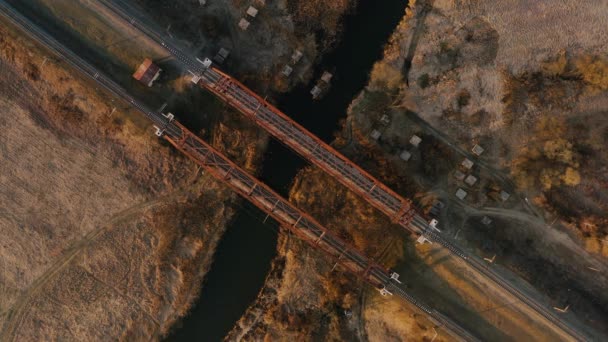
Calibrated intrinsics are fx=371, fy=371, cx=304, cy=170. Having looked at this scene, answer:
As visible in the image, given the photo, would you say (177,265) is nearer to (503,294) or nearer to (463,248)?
(463,248)

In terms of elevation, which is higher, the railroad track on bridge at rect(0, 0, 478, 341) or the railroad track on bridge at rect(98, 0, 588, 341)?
the railroad track on bridge at rect(98, 0, 588, 341)

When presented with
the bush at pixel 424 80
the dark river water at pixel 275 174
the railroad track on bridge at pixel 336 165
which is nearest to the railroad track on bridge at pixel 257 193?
the dark river water at pixel 275 174

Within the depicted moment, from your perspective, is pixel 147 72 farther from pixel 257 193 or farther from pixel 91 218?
pixel 91 218

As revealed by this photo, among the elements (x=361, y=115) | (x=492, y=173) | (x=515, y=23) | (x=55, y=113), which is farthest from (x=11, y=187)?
(x=515, y=23)

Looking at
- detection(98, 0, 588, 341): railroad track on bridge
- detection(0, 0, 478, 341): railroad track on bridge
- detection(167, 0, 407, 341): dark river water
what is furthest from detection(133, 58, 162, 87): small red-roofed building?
detection(167, 0, 407, 341): dark river water

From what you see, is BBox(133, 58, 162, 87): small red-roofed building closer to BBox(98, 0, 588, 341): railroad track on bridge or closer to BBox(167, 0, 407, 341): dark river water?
BBox(98, 0, 588, 341): railroad track on bridge

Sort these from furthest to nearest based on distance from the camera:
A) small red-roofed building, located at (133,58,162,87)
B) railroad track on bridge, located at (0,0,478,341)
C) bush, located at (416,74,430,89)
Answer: bush, located at (416,74,430,89)
railroad track on bridge, located at (0,0,478,341)
small red-roofed building, located at (133,58,162,87)

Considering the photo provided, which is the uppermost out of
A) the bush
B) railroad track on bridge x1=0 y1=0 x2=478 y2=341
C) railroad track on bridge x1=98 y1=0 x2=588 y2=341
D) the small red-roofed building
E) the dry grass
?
the bush
